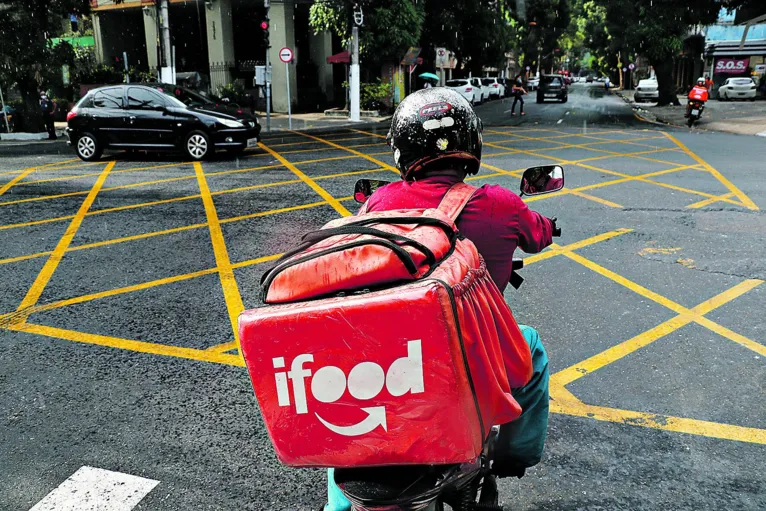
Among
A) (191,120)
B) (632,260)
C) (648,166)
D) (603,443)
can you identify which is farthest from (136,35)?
(603,443)

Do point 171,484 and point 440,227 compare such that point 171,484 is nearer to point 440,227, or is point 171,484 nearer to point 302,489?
point 302,489

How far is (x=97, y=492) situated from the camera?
9.00 ft

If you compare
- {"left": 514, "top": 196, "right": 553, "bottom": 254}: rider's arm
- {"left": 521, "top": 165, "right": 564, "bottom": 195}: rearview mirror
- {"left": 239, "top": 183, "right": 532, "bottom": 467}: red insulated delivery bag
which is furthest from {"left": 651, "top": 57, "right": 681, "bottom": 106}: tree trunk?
{"left": 239, "top": 183, "right": 532, "bottom": 467}: red insulated delivery bag

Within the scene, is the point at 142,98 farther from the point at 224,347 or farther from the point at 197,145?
the point at 224,347

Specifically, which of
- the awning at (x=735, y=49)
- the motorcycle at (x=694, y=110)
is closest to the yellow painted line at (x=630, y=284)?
the motorcycle at (x=694, y=110)

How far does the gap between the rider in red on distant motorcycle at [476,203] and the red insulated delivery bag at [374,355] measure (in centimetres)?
47

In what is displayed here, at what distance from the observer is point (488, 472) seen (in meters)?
2.17

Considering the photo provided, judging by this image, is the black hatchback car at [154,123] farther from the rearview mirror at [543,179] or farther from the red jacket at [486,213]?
the red jacket at [486,213]

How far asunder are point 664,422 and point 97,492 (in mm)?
2713

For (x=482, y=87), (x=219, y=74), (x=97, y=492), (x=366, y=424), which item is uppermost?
(x=219, y=74)

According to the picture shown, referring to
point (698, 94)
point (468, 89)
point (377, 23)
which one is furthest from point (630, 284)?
point (468, 89)

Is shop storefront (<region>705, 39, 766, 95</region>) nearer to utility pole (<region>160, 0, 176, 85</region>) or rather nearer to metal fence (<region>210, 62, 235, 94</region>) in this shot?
metal fence (<region>210, 62, 235, 94</region>)

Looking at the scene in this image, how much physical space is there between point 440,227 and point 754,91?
37.2m

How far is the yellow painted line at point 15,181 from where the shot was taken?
10.2 m
